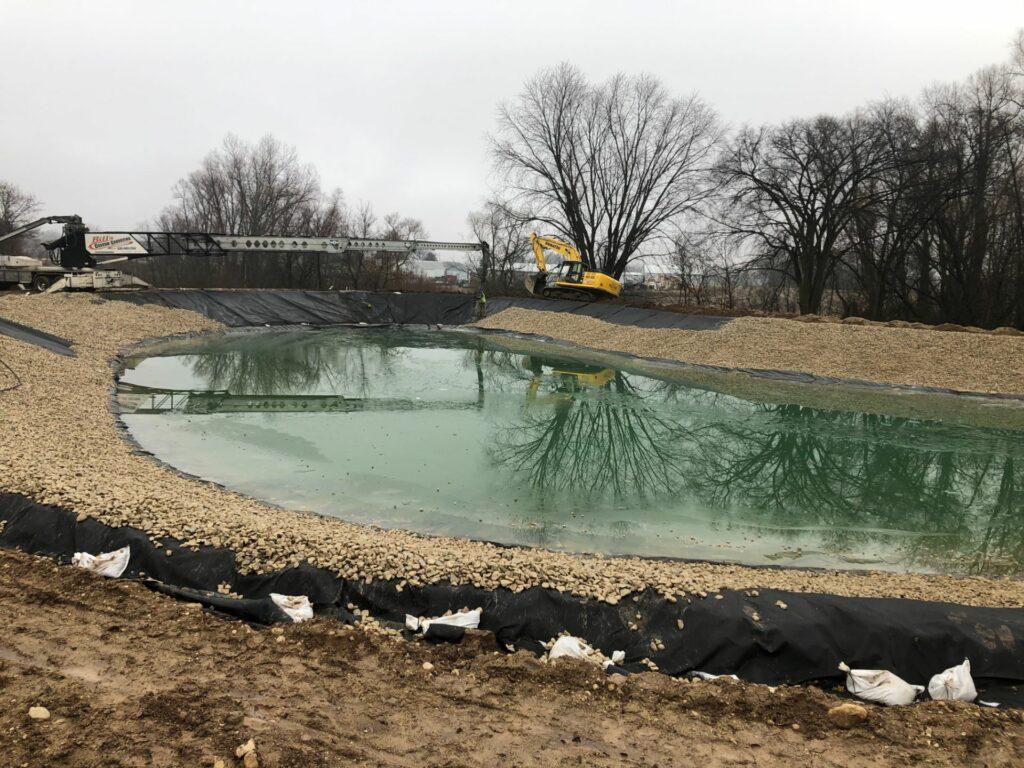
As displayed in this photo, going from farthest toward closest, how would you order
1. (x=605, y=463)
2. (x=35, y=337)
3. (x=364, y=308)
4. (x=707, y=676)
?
(x=364, y=308) < (x=35, y=337) < (x=605, y=463) < (x=707, y=676)

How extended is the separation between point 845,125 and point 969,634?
2936 cm

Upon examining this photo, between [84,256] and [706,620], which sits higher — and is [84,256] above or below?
above

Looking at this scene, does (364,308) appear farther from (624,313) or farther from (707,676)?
(707,676)

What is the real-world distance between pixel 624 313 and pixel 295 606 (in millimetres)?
22390

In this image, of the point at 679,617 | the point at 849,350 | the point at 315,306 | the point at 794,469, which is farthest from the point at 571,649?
the point at 315,306

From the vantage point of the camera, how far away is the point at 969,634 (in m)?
4.64

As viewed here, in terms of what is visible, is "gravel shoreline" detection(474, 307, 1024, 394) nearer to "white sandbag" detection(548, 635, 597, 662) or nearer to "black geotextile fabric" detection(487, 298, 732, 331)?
"black geotextile fabric" detection(487, 298, 732, 331)

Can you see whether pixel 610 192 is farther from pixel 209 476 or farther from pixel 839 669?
pixel 839 669

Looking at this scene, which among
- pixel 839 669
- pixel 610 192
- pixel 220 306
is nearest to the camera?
pixel 839 669

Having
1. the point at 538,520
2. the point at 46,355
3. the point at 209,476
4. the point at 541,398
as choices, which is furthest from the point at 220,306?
the point at 538,520

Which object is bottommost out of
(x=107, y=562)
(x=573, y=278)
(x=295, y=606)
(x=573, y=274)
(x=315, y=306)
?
(x=295, y=606)

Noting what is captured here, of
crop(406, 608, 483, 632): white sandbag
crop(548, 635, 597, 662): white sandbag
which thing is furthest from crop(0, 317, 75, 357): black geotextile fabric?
crop(548, 635, 597, 662): white sandbag

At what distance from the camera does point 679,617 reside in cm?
475

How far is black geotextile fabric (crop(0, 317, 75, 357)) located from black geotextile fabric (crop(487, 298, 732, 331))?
714 inches
